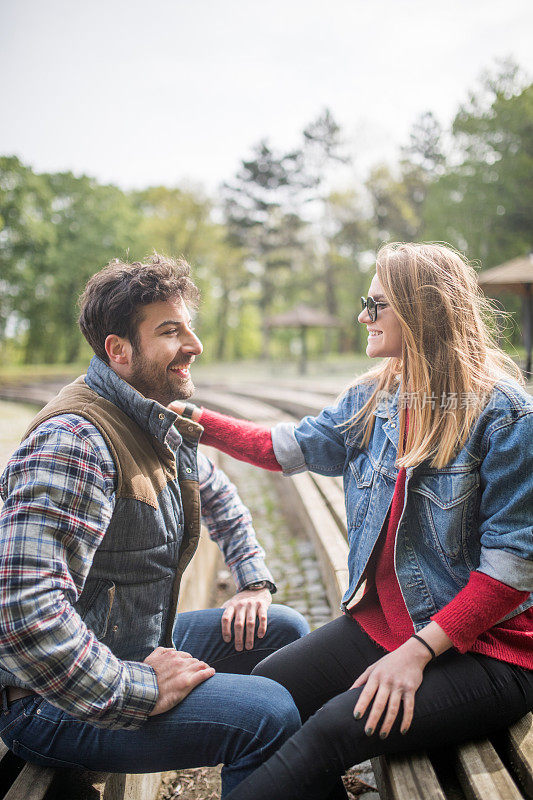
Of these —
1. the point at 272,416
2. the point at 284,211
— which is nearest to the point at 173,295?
the point at 272,416

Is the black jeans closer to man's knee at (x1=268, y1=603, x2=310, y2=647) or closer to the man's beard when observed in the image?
man's knee at (x1=268, y1=603, x2=310, y2=647)

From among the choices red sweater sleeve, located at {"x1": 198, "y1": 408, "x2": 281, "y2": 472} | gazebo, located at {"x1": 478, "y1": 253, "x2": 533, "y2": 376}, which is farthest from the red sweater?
gazebo, located at {"x1": 478, "y1": 253, "x2": 533, "y2": 376}

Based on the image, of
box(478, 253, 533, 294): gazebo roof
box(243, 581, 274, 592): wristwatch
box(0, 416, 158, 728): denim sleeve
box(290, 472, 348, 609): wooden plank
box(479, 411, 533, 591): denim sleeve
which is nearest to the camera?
box(0, 416, 158, 728): denim sleeve

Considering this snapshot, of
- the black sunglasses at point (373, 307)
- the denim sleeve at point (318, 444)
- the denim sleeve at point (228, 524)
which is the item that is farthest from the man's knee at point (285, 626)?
the black sunglasses at point (373, 307)

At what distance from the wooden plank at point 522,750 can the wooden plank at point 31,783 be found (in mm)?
1139

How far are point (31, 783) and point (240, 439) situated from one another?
1.23m

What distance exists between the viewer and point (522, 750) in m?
1.41

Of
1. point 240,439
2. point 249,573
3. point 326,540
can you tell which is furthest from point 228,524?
point 326,540

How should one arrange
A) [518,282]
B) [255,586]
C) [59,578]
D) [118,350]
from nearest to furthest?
1. [59,578]
2. [118,350]
3. [255,586]
4. [518,282]

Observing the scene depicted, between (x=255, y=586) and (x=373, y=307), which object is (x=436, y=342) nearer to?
(x=373, y=307)

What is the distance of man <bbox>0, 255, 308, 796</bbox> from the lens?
1.28m

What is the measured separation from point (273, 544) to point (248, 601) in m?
2.96

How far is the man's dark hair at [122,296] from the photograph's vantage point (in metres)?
1.75

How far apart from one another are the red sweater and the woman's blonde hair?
0.18 metres
